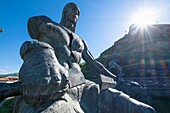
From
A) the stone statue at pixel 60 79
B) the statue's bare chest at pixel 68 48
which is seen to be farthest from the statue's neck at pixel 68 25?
the statue's bare chest at pixel 68 48

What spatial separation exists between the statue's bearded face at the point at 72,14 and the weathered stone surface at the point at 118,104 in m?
1.34

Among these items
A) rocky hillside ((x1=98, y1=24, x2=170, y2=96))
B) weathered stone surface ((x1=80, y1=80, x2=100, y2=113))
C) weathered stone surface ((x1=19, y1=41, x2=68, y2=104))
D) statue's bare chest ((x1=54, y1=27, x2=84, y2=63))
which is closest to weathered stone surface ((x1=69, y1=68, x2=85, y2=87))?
weathered stone surface ((x1=80, y1=80, x2=100, y2=113))

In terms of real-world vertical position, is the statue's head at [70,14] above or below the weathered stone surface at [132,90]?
above

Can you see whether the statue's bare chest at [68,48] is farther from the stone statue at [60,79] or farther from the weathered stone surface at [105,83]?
the weathered stone surface at [105,83]

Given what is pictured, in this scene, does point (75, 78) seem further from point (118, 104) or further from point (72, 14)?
point (72, 14)

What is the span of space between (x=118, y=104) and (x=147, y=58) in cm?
1267

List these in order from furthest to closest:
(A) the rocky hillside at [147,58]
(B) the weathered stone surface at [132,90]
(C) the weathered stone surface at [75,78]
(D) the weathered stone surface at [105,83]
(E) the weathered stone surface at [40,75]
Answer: (A) the rocky hillside at [147,58] → (B) the weathered stone surface at [132,90] → (D) the weathered stone surface at [105,83] → (C) the weathered stone surface at [75,78] → (E) the weathered stone surface at [40,75]

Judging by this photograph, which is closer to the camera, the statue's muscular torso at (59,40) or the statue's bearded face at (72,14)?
the statue's muscular torso at (59,40)

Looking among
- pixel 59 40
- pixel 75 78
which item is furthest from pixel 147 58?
pixel 75 78

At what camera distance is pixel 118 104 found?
6.13ft

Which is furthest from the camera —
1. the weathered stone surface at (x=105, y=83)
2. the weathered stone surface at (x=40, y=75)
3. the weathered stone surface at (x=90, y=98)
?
the weathered stone surface at (x=105, y=83)

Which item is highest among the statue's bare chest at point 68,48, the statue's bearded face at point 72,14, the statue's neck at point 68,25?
the statue's bearded face at point 72,14

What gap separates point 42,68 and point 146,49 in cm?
1685

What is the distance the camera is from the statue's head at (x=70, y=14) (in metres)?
2.61
